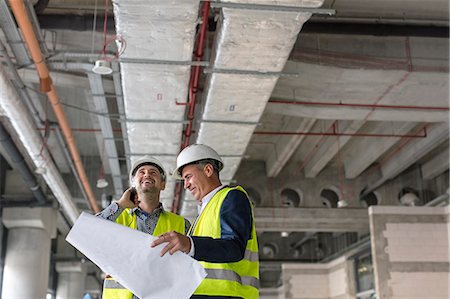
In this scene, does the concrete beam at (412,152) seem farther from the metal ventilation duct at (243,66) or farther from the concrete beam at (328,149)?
the metal ventilation duct at (243,66)

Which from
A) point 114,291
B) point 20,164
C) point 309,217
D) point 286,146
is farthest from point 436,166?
point 114,291

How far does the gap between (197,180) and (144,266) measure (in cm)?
55

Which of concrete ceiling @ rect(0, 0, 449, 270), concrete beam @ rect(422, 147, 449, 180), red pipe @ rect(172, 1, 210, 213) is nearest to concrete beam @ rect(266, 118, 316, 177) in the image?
concrete ceiling @ rect(0, 0, 449, 270)

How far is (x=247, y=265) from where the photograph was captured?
2480mm

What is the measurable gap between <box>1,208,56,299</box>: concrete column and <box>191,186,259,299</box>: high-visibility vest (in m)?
11.3

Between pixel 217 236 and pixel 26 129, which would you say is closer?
pixel 217 236

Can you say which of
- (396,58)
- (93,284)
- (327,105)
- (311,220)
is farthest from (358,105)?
(93,284)

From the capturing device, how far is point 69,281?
1948 centimetres

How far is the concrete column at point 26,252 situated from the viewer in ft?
42.1

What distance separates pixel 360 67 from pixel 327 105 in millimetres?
1101

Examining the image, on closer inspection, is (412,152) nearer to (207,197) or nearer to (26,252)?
(26,252)

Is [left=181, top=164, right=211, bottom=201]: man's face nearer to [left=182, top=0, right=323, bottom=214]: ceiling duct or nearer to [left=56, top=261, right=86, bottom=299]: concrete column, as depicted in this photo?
[left=182, top=0, right=323, bottom=214]: ceiling duct

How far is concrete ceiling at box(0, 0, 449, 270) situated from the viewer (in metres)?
5.20

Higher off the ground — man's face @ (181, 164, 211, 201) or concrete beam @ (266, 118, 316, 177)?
concrete beam @ (266, 118, 316, 177)
